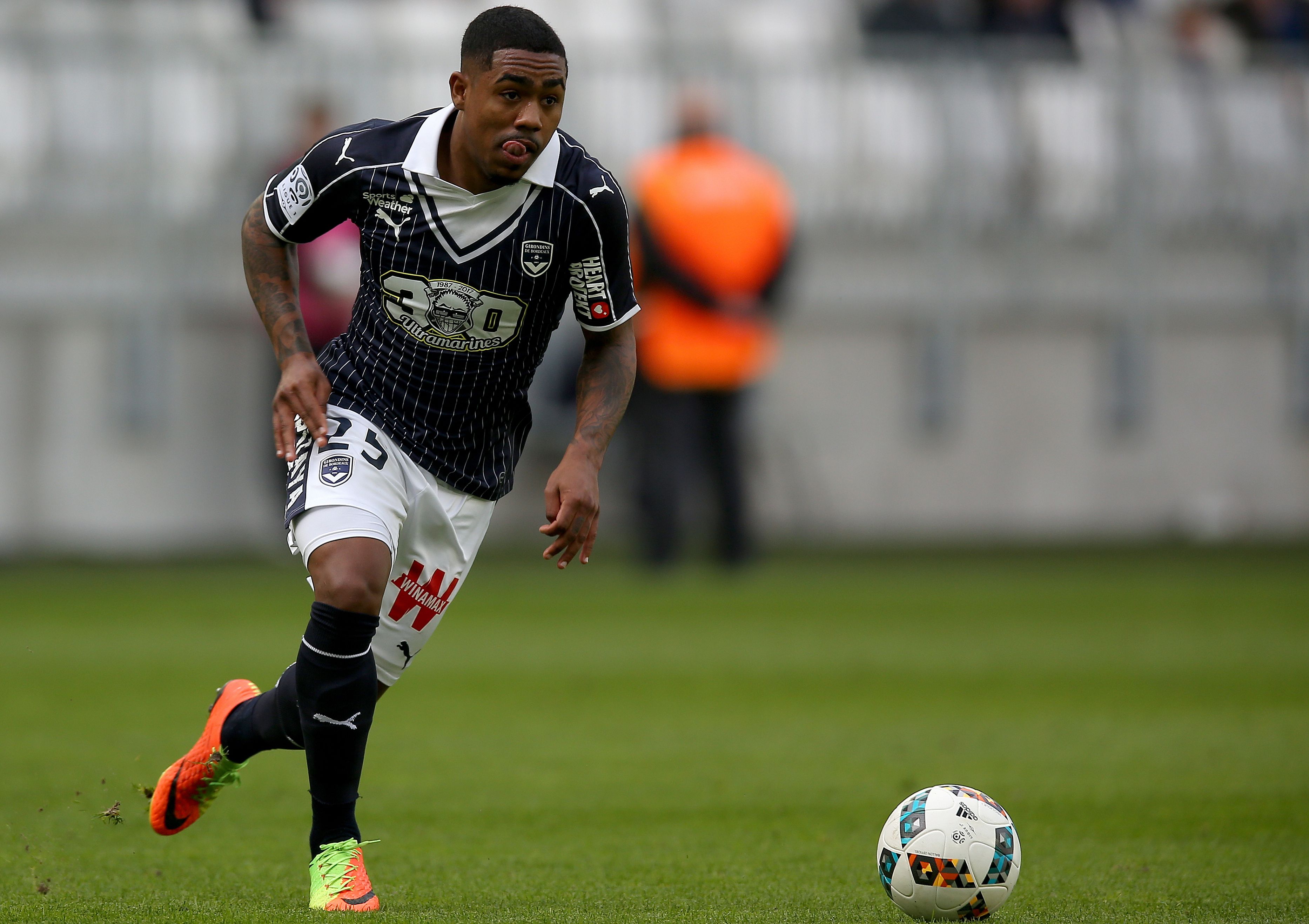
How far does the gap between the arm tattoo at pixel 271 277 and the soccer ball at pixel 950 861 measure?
178 cm

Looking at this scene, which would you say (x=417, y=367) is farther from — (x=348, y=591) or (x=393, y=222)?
(x=348, y=591)

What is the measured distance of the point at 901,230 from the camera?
15.1 metres

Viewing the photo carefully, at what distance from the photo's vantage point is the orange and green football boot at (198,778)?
15.2ft

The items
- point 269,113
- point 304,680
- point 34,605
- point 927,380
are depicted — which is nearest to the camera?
point 304,680

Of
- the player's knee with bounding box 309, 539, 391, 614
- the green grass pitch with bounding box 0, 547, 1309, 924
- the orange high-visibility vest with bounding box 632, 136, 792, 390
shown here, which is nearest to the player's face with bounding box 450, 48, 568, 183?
the player's knee with bounding box 309, 539, 391, 614

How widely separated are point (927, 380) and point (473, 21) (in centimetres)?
1113

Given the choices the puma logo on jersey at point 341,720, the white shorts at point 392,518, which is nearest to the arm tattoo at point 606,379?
the white shorts at point 392,518

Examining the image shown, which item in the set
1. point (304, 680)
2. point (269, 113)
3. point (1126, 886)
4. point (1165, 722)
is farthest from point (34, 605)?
point (1126, 886)

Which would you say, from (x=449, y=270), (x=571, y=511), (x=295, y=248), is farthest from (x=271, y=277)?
(x=571, y=511)

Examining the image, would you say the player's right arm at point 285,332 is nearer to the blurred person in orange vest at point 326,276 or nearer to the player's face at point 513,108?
the player's face at point 513,108

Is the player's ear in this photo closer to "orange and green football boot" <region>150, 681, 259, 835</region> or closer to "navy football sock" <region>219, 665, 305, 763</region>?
"navy football sock" <region>219, 665, 305, 763</region>

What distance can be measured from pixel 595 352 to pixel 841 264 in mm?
10775

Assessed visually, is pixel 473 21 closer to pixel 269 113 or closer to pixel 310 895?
pixel 310 895

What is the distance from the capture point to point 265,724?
4520mm
